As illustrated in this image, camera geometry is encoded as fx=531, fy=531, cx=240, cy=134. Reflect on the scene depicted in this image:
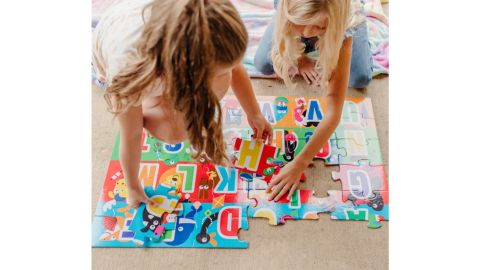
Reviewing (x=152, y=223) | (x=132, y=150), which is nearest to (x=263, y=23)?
(x=132, y=150)

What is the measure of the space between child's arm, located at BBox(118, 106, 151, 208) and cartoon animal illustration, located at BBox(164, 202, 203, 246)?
0.08 m

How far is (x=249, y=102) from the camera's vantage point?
41.7 inches

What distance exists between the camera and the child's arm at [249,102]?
3.11 ft

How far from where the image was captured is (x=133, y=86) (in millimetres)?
765

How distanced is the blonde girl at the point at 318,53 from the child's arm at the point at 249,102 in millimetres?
50

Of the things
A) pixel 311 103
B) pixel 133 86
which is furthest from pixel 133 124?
pixel 311 103

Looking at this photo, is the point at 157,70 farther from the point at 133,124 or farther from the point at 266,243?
the point at 266,243

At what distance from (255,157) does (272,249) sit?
0.20 metres

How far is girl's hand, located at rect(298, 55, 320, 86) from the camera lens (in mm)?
996

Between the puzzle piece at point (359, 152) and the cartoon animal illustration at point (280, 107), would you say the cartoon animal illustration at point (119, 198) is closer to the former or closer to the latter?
the cartoon animal illustration at point (280, 107)

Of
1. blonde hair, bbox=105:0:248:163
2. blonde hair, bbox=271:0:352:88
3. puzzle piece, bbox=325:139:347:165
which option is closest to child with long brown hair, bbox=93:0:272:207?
blonde hair, bbox=105:0:248:163

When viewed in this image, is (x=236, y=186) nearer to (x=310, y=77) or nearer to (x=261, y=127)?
(x=261, y=127)

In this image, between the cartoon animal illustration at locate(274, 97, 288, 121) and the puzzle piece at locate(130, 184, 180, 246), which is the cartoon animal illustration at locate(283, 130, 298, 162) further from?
the puzzle piece at locate(130, 184, 180, 246)
